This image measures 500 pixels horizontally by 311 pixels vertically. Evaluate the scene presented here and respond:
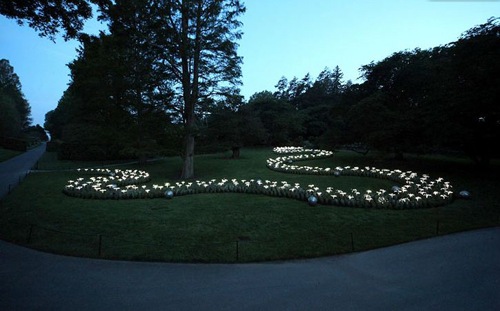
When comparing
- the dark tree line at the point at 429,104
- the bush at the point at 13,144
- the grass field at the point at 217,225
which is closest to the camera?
the grass field at the point at 217,225

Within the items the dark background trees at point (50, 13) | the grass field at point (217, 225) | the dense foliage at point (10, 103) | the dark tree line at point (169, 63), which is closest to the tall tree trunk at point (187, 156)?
the dark tree line at point (169, 63)

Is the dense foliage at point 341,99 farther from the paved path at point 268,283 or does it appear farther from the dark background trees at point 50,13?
the paved path at point 268,283

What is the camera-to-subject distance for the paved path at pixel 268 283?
5.50 m

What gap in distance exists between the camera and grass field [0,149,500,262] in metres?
8.16

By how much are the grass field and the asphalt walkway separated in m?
0.57

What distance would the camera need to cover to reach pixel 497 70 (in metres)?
16.2

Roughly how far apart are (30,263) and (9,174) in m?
21.9

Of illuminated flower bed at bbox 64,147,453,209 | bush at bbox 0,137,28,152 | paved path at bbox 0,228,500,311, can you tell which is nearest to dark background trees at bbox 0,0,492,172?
illuminated flower bed at bbox 64,147,453,209

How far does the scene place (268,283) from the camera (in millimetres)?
6371

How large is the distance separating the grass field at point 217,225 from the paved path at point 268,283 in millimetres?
583

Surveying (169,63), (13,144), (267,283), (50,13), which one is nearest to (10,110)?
(13,144)

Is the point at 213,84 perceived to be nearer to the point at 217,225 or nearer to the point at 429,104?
the point at 217,225

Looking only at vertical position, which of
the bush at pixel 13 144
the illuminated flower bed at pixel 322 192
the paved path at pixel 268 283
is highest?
the bush at pixel 13 144

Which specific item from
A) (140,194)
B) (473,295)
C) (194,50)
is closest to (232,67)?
(194,50)
